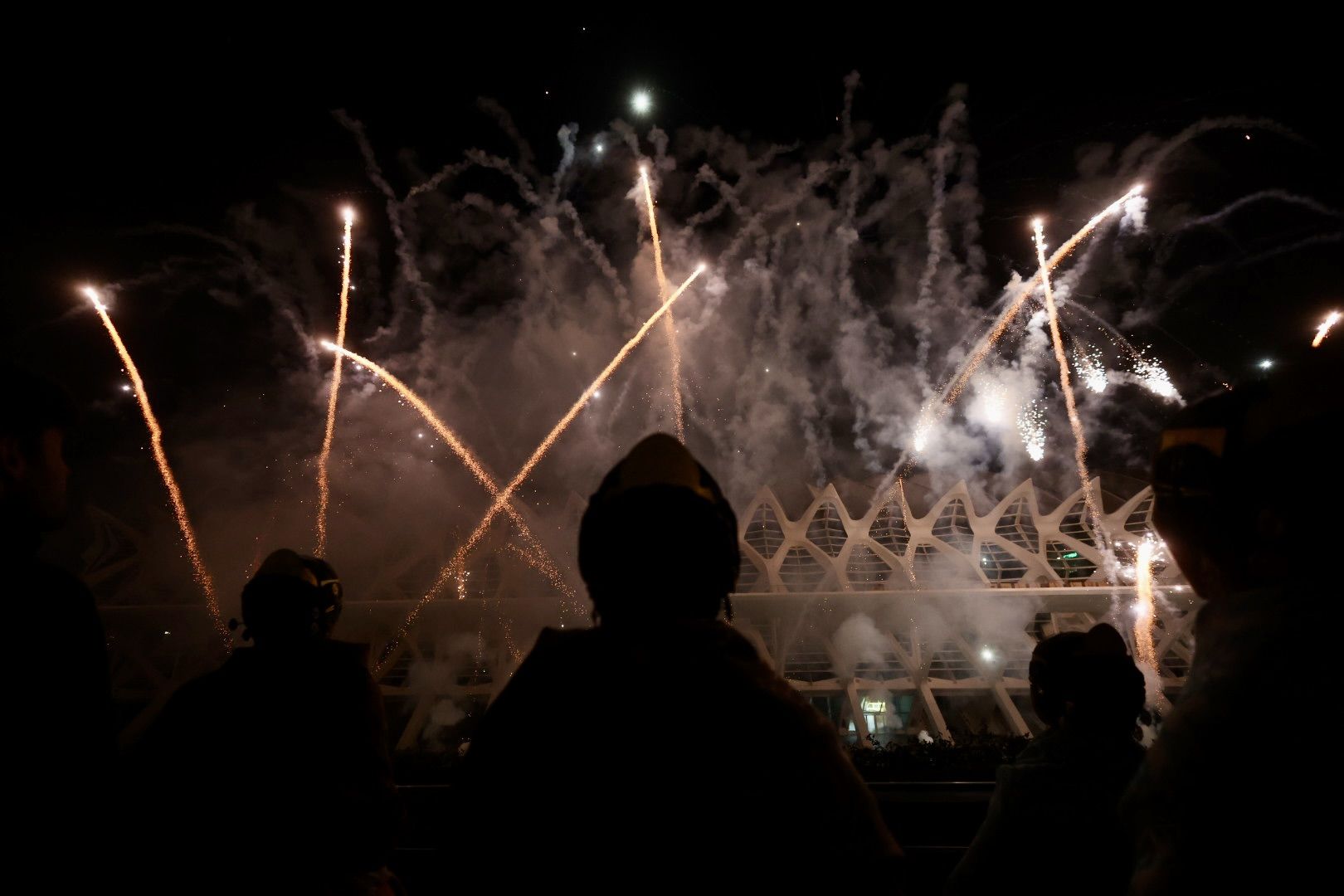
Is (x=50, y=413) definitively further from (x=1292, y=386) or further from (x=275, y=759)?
(x=1292, y=386)

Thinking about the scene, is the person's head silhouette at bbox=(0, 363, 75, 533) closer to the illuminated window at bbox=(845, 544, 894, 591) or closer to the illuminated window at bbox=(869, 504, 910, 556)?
the illuminated window at bbox=(845, 544, 894, 591)

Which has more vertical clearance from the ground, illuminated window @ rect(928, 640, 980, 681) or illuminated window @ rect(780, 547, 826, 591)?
illuminated window @ rect(780, 547, 826, 591)

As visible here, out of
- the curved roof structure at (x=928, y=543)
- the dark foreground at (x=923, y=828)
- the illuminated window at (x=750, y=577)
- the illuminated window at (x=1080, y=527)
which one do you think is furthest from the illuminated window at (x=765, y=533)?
the dark foreground at (x=923, y=828)

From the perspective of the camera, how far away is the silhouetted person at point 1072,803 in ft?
5.81

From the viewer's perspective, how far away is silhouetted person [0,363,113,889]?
1.31 m

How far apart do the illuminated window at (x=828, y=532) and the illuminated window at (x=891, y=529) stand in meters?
1.04

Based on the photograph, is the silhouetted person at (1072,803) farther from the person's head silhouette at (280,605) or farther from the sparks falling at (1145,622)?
the sparks falling at (1145,622)

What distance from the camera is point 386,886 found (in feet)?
7.82

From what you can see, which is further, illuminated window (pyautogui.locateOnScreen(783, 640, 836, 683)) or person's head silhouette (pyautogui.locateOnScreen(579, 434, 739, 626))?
illuminated window (pyautogui.locateOnScreen(783, 640, 836, 683))

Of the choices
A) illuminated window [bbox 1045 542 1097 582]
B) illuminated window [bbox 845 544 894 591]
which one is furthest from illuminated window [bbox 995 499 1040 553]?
illuminated window [bbox 845 544 894 591]

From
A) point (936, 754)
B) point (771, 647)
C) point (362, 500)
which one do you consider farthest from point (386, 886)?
point (362, 500)

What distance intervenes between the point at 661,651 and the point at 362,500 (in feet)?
67.0

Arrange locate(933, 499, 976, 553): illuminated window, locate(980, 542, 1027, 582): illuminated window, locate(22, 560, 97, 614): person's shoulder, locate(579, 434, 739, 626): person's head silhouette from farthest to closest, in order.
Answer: locate(980, 542, 1027, 582): illuminated window, locate(933, 499, 976, 553): illuminated window, locate(22, 560, 97, 614): person's shoulder, locate(579, 434, 739, 626): person's head silhouette

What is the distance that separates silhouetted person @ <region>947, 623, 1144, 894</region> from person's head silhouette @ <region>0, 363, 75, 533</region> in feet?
10.0
